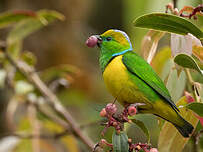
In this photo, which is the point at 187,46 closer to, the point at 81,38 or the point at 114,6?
the point at 81,38

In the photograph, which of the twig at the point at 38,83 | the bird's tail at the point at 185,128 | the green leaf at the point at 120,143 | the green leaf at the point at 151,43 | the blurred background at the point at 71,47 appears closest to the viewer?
the green leaf at the point at 120,143

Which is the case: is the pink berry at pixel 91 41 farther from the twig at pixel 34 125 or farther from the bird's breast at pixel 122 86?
the twig at pixel 34 125

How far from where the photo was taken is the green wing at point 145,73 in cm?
134

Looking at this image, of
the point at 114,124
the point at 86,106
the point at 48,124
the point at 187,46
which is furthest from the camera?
the point at 86,106

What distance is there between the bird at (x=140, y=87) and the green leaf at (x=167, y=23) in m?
0.25

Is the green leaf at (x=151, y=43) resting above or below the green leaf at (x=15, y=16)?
above

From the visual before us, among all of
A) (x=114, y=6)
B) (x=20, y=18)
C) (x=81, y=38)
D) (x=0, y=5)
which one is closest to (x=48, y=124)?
(x=20, y=18)

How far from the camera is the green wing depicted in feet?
4.41

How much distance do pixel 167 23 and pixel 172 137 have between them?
41cm

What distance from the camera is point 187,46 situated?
48.4 inches

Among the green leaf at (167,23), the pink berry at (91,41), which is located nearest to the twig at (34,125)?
the pink berry at (91,41)

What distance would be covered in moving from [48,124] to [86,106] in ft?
2.61

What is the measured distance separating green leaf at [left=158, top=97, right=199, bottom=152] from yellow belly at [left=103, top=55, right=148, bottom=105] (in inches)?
5.2

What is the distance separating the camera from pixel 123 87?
1416 millimetres
